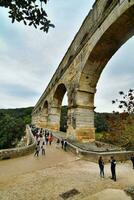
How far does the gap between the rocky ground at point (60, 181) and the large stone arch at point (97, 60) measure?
567 centimetres

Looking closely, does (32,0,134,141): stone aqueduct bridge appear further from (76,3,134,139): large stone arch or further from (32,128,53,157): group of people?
(32,128,53,157): group of people

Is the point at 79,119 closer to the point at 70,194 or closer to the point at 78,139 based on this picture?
the point at 78,139

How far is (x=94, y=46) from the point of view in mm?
13484

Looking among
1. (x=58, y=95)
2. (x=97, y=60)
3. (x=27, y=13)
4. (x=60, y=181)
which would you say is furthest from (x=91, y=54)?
(x=58, y=95)

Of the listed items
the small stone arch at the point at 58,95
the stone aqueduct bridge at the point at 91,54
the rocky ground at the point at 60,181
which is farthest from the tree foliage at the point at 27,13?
the small stone arch at the point at 58,95

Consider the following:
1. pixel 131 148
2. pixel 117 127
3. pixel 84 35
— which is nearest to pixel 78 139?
pixel 117 127

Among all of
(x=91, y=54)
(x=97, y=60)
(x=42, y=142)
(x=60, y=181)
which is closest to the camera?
(x=60, y=181)

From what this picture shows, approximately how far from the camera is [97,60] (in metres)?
14.7

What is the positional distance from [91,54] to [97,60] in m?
0.78

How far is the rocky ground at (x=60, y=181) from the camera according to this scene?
6.13 m

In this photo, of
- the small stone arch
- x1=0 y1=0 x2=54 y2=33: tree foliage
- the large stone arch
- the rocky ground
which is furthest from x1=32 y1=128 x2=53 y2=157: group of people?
→ x1=0 y1=0 x2=54 y2=33: tree foliage

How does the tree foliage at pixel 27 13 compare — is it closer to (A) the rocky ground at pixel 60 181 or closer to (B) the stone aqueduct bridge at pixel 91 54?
(A) the rocky ground at pixel 60 181

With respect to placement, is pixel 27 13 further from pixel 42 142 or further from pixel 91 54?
pixel 42 142

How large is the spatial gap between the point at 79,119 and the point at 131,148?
4.78m
